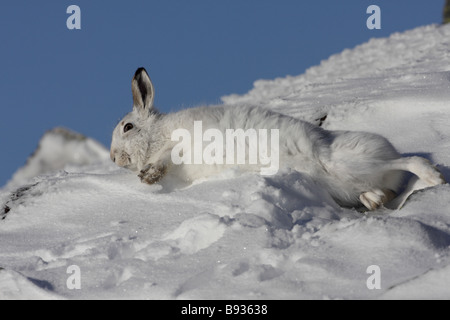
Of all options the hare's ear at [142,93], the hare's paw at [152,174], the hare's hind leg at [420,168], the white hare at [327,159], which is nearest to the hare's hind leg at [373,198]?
the white hare at [327,159]

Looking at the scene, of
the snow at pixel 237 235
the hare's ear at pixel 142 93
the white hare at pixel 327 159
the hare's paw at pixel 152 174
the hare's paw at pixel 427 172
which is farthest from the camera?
the hare's ear at pixel 142 93

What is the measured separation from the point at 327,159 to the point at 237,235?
4.17 ft

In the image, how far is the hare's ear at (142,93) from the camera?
5949 millimetres

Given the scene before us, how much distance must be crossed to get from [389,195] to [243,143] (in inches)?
46.9

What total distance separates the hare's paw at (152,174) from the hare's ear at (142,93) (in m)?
0.80

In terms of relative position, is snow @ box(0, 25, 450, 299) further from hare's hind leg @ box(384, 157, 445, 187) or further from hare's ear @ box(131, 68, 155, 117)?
hare's ear @ box(131, 68, 155, 117)

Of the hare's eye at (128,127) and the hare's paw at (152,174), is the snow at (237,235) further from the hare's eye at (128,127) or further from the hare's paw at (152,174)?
the hare's eye at (128,127)

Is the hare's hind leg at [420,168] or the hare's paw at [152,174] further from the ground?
the hare's paw at [152,174]

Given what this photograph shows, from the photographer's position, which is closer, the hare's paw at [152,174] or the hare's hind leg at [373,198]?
the hare's hind leg at [373,198]

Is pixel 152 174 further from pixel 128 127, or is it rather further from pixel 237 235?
pixel 237 235

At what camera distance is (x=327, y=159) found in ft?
16.1

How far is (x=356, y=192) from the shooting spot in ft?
16.0
